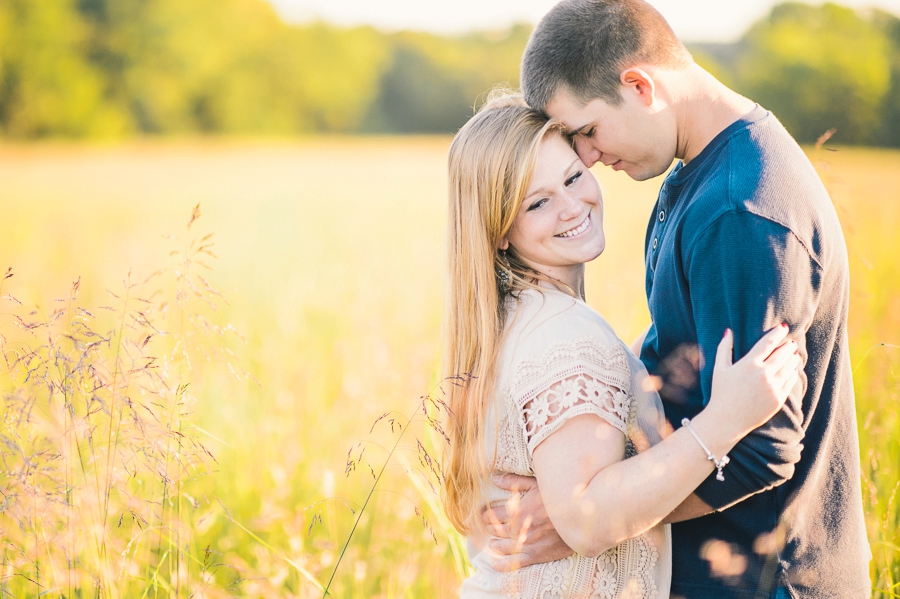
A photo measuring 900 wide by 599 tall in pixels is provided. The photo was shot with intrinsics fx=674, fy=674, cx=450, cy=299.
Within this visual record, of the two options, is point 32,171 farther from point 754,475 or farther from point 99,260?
point 754,475

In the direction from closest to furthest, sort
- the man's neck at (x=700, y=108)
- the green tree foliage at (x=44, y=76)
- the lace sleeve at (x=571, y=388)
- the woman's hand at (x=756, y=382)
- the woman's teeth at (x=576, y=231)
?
the woman's hand at (x=756, y=382) → the lace sleeve at (x=571, y=388) → the man's neck at (x=700, y=108) → the woman's teeth at (x=576, y=231) → the green tree foliage at (x=44, y=76)

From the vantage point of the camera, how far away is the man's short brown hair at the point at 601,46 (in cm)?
218

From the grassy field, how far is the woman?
0.92 ft

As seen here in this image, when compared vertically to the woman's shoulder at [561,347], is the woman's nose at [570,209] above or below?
above

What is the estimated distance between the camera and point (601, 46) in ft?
7.19

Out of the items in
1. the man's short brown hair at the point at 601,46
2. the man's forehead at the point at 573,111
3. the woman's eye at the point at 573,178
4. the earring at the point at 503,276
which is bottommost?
the earring at the point at 503,276

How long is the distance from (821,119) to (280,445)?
133ft

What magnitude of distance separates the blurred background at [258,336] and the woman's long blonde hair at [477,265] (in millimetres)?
177

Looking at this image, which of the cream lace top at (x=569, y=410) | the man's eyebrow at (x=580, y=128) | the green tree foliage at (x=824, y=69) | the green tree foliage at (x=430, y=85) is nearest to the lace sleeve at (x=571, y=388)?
the cream lace top at (x=569, y=410)

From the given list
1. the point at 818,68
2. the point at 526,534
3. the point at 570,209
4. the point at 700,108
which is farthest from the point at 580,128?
the point at 818,68

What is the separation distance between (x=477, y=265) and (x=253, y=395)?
8.32 feet

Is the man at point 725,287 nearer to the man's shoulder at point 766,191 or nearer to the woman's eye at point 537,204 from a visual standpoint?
the man's shoulder at point 766,191

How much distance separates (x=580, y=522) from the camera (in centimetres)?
175

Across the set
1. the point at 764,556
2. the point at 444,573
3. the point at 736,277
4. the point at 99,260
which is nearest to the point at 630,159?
the point at 736,277
